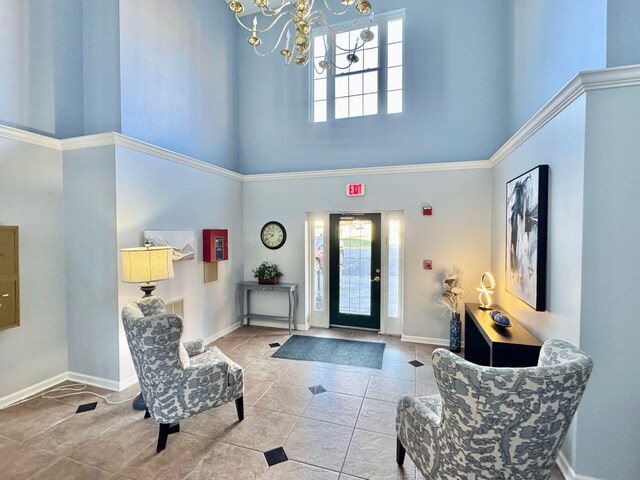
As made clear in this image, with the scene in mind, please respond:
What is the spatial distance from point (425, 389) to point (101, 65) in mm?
5065

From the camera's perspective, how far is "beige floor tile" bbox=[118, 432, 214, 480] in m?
2.00

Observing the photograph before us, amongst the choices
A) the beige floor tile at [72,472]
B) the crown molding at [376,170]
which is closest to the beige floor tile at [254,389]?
the beige floor tile at [72,472]

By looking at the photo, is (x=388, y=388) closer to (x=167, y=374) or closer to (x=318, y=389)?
(x=318, y=389)

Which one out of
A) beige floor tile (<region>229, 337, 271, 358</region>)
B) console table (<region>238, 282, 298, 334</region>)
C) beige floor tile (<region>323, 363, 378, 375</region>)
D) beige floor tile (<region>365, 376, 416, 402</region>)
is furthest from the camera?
console table (<region>238, 282, 298, 334</region>)

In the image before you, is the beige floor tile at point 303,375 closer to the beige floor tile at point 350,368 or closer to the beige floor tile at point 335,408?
the beige floor tile at point 350,368

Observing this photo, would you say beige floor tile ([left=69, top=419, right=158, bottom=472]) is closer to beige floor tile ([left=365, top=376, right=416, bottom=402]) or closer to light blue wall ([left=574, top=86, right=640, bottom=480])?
beige floor tile ([left=365, top=376, right=416, bottom=402])

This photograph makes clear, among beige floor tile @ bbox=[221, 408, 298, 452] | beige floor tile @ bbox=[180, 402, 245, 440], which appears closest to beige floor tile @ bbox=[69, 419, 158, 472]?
beige floor tile @ bbox=[180, 402, 245, 440]

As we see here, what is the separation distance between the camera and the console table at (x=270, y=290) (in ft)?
15.8

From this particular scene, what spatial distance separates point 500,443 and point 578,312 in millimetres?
1092

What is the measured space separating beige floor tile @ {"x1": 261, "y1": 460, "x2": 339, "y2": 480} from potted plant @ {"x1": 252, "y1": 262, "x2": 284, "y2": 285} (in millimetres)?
3031

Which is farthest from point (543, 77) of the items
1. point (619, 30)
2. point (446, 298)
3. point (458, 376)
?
point (458, 376)

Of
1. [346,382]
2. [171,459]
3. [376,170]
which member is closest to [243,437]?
[171,459]

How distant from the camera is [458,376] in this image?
53.6 inches

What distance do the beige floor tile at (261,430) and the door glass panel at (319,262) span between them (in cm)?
255
